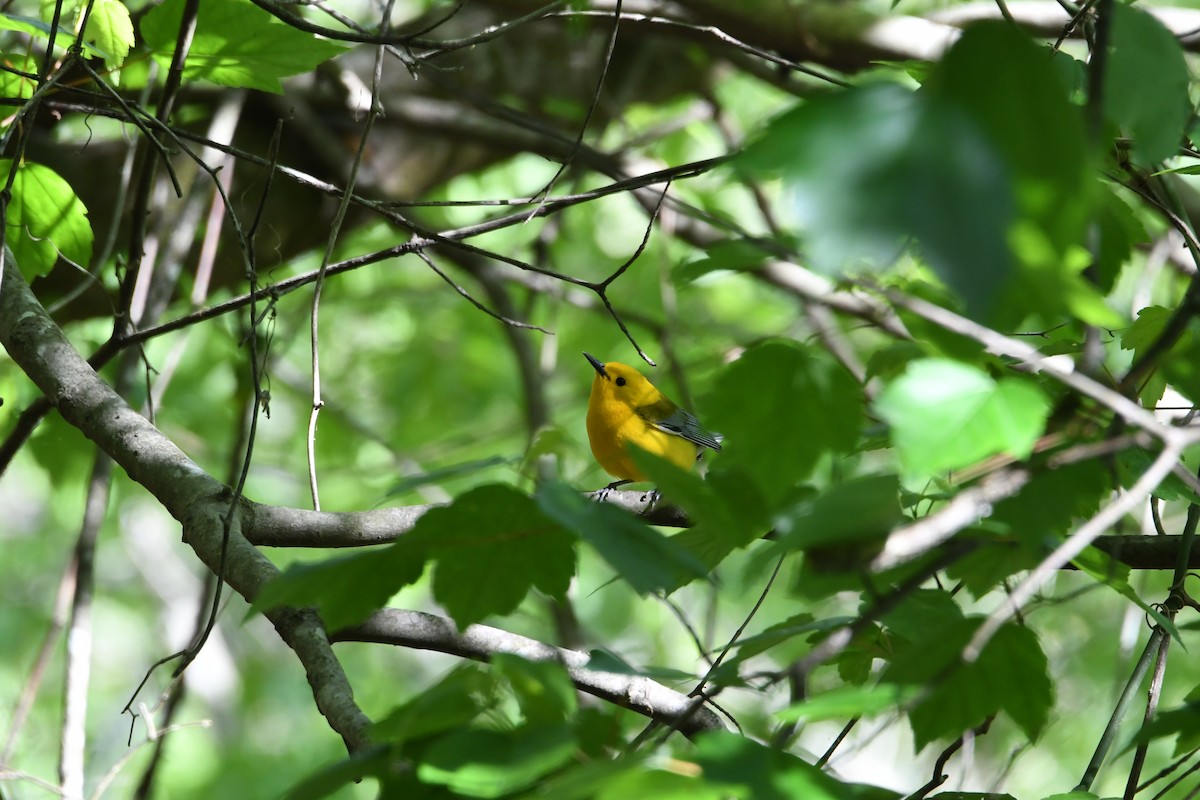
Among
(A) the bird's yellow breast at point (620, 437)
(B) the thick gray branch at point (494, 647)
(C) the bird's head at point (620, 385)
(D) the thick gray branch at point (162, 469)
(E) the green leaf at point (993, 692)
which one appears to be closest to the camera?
(E) the green leaf at point (993, 692)

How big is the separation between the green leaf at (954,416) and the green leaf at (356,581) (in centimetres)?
49

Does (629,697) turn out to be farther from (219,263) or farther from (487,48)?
(487,48)

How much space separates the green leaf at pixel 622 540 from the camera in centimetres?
88

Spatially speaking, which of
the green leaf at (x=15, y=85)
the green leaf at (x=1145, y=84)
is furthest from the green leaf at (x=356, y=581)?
the green leaf at (x=15, y=85)

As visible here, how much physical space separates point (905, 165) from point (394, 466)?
4.65m

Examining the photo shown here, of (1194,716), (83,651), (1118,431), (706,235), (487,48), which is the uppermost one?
(487,48)

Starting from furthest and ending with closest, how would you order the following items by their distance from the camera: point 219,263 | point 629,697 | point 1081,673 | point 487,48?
point 1081,673 → point 487,48 → point 219,263 → point 629,697

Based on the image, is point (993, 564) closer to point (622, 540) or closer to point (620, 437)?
point (622, 540)

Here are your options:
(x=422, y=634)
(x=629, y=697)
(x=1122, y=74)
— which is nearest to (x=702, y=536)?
(x=629, y=697)

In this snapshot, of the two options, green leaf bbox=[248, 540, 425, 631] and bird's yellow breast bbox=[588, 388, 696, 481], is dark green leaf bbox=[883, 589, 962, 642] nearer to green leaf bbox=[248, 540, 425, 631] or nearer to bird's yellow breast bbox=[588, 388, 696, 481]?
green leaf bbox=[248, 540, 425, 631]

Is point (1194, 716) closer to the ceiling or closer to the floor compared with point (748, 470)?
closer to the floor

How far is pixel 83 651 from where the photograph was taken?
2.57 m

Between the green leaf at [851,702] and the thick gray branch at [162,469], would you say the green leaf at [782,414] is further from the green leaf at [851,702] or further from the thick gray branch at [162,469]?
the thick gray branch at [162,469]

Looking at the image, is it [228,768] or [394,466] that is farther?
[228,768]
